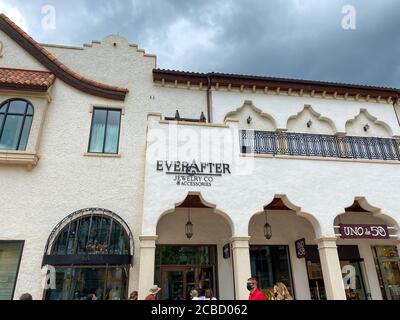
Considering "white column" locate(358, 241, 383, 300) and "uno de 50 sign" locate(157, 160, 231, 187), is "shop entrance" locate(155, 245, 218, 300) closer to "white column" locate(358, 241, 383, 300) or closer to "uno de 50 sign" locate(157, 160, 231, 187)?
"uno de 50 sign" locate(157, 160, 231, 187)

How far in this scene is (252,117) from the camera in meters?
14.1

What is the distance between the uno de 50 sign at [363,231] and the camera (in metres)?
10.1

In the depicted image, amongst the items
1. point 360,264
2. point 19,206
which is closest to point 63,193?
point 19,206

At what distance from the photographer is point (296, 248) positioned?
12.2 meters

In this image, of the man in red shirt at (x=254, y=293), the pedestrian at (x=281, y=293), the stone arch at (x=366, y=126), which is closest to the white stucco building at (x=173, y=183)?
the stone arch at (x=366, y=126)

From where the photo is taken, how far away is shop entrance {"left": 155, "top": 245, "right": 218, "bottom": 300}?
11195 mm

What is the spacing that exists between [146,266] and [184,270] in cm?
315

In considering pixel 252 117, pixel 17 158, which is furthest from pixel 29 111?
pixel 252 117

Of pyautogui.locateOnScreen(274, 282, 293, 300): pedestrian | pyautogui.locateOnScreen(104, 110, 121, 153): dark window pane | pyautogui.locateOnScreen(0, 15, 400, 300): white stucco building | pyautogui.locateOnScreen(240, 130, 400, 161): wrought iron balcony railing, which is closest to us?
pyautogui.locateOnScreen(274, 282, 293, 300): pedestrian

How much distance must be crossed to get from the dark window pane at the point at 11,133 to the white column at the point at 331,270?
37.7 ft

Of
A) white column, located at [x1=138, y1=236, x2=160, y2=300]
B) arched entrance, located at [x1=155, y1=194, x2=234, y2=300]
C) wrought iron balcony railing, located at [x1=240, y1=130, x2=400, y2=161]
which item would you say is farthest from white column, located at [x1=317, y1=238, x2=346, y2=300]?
white column, located at [x1=138, y1=236, x2=160, y2=300]

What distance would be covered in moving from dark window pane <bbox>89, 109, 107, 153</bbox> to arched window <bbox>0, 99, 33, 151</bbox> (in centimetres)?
229
